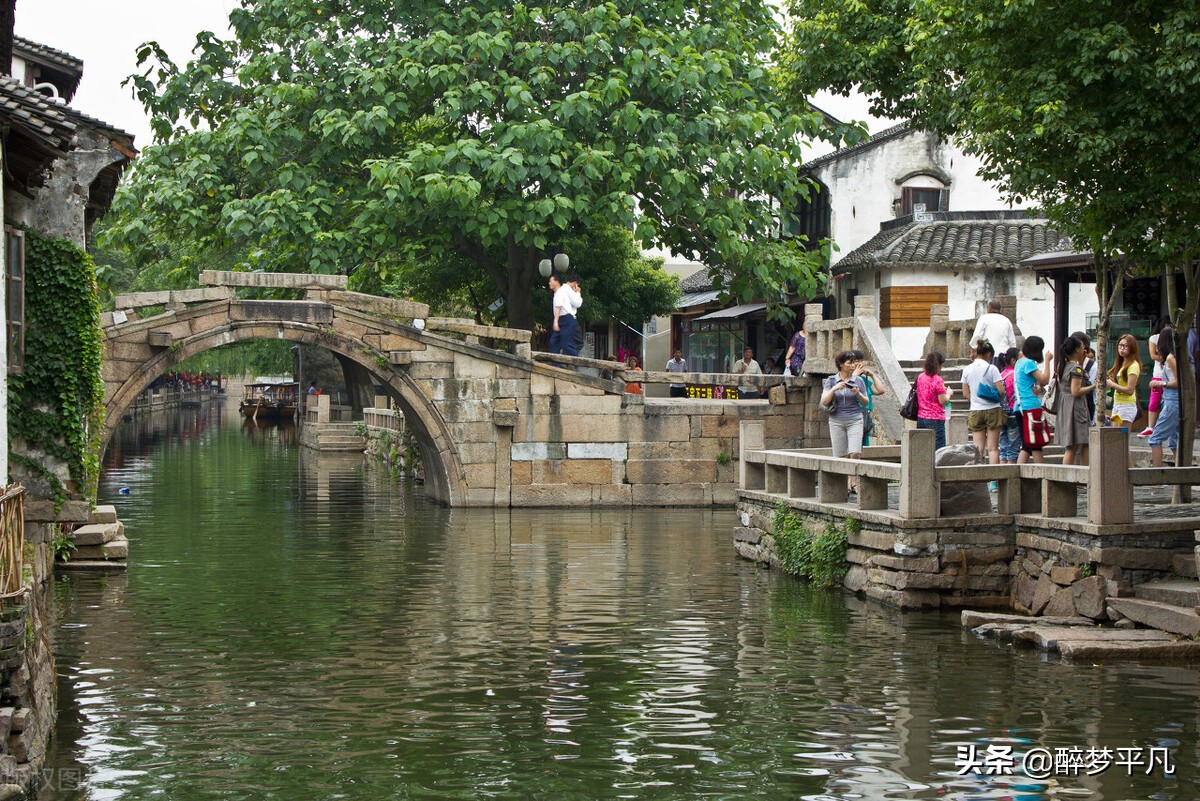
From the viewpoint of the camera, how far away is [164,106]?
25469 millimetres

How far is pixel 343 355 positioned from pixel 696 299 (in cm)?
1484

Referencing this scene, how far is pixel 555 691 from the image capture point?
389 inches

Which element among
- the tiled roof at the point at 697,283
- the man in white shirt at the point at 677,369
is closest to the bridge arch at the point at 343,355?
the man in white shirt at the point at 677,369

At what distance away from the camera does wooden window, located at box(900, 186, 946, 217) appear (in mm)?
31172

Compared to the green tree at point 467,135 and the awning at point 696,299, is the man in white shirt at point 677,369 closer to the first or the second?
the awning at point 696,299

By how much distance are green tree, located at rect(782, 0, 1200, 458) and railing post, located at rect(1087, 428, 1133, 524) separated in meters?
1.57

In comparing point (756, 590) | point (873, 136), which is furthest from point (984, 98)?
point (873, 136)

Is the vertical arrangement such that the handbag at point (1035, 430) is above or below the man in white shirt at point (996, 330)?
below

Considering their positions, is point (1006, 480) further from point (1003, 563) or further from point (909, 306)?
point (909, 306)

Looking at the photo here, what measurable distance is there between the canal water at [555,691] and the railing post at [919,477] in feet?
2.83

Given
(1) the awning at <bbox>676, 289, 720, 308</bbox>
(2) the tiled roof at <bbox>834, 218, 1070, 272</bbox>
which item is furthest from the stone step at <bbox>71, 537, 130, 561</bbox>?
(1) the awning at <bbox>676, 289, 720, 308</bbox>

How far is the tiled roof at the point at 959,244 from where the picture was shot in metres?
28.2

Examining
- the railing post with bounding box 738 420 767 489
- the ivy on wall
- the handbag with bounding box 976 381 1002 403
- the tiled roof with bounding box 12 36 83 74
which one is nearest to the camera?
the ivy on wall

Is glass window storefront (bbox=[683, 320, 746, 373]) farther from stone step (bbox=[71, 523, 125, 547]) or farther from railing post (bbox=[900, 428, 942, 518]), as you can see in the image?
railing post (bbox=[900, 428, 942, 518])
